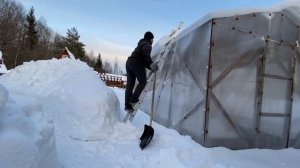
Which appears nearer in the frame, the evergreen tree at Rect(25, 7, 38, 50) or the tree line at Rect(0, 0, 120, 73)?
the tree line at Rect(0, 0, 120, 73)

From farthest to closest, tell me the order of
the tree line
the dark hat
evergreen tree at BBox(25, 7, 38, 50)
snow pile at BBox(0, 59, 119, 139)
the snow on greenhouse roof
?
evergreen tree at BBox(25, 7, 38, 50) < the tree line < the dark hat < the snow on greenhouse roof < snow pile at BBox(0, 59, 119, 139)

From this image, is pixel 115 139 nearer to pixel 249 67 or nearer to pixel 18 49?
pixel 249 67

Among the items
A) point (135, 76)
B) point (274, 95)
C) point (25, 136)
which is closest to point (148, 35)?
point (135, 76)

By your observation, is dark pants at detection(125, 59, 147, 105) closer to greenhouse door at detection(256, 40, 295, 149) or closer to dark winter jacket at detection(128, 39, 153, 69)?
dark winter jacket at detection(128, 39, 153, 69)

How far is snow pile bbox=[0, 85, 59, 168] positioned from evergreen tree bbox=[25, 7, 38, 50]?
55171mm

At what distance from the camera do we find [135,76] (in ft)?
22.7

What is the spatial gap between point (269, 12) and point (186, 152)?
362cm

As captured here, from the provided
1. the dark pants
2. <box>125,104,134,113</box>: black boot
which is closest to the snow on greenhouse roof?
the dark pants

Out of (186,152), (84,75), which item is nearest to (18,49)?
(84,75)

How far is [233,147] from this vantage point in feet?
21.8

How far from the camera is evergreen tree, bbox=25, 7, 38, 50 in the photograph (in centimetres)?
5689

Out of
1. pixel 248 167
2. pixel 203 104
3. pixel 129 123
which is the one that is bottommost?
pixel 248 167

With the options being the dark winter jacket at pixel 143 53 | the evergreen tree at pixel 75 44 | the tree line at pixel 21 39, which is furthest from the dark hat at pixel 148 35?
the evergreen tree at pixel 75 44

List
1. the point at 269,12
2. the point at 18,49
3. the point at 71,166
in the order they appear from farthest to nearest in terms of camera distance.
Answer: the point at 18,49 → the point at 269,12 → the point at 71,166
